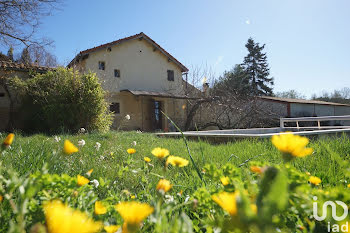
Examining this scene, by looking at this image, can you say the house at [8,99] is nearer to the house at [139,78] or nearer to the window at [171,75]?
the house at [139,78]

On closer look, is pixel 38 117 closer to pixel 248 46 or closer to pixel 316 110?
pixel 316 110

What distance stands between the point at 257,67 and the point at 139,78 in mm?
22067

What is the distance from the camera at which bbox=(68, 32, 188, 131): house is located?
14.8 metres

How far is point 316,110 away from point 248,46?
1370 centimetres

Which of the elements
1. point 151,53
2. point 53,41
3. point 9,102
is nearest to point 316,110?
point 151,53

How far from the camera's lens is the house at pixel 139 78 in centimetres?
1484

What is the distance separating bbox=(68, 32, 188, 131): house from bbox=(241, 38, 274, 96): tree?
17617mm

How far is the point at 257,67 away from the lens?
108 feet

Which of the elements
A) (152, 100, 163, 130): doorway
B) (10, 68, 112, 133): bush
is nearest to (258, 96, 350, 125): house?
(152, 100, 163, 130): doorway

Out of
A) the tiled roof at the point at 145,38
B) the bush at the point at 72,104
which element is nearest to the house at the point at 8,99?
the tiled roof at the point at 145,38

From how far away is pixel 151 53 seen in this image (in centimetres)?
1742

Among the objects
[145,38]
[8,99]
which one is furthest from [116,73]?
[8,99]

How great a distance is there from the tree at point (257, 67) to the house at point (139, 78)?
1762 cm

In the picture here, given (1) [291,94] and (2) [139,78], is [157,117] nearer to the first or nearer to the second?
(2) [139,78]
